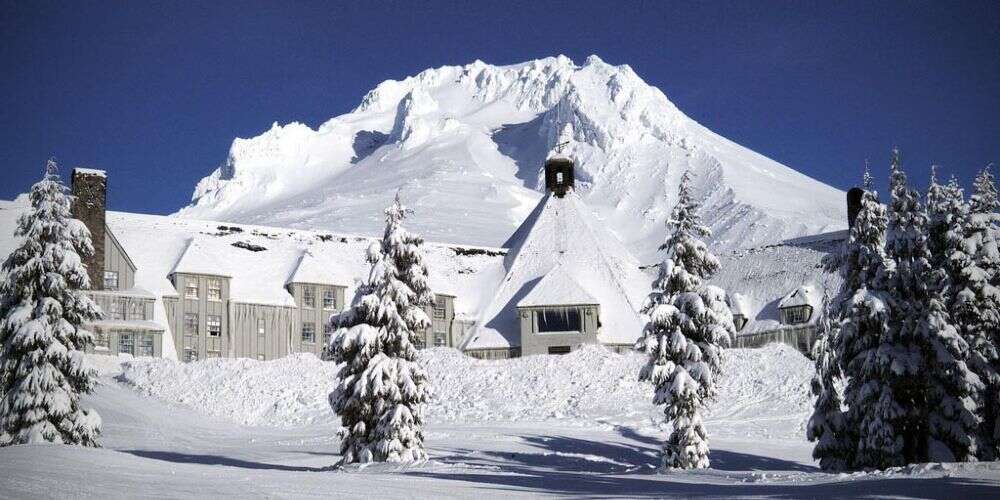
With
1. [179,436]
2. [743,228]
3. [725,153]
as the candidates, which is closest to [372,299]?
[179,436]

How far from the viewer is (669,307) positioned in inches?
1232

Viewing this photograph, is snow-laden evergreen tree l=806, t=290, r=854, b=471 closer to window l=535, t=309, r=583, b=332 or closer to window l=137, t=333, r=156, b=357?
window l=535, t=309, r=583, b=332

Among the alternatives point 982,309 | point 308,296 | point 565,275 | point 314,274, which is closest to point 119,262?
point 308,296

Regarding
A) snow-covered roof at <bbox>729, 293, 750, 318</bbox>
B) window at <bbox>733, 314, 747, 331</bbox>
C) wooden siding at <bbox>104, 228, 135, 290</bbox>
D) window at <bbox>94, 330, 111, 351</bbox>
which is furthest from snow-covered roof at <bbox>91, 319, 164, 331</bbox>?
snow-covered roof at <bbox>729, 293, 750, 318</bbox>

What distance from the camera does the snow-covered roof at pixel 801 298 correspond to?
55625 mm

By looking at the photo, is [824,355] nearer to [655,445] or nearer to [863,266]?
[863,266]

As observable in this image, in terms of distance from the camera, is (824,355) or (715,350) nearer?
(715,350)

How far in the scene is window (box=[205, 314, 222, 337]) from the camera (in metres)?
52.2

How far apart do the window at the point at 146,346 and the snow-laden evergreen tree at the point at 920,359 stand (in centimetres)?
3585

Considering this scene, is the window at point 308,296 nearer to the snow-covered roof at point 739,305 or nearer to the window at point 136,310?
the window at point 136,310

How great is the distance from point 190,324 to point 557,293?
779 inches

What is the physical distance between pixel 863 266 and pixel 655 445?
11943mm

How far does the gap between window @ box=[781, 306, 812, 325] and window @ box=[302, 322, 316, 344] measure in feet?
88.4

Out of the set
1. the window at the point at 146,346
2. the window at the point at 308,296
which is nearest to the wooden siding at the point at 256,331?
the window at the point at 308,296
